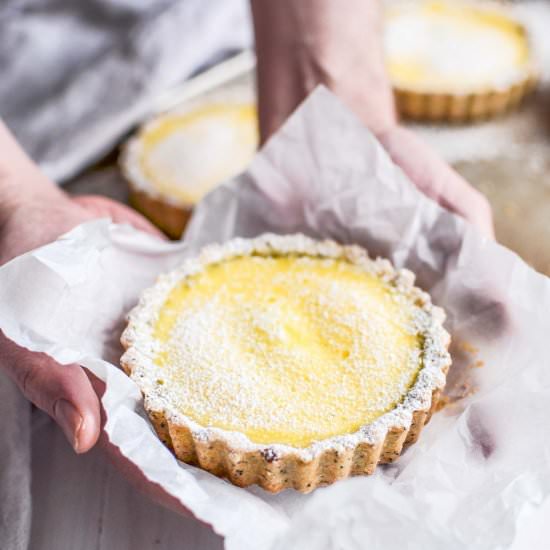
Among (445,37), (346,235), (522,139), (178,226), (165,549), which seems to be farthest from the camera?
(445,37)

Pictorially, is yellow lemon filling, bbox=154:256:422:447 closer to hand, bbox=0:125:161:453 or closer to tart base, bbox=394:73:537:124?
hand, bbox=0:125:161:453

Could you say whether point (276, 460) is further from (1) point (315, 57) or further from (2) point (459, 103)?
(2) point (459, 103)

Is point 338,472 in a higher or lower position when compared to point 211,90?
higher

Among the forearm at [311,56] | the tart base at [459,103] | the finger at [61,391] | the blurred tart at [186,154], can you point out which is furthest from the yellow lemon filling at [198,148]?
the finger at [61,391]

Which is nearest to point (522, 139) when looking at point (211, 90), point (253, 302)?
point (211, 90)

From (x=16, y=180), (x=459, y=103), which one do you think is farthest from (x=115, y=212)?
(x=459, y=103)

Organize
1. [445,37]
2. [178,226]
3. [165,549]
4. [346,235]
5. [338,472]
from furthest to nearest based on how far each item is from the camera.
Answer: [445,37]
[178,226]
[346,235]
[165,549]
[338,472]

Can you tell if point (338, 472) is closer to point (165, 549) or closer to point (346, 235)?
point (165, 549)

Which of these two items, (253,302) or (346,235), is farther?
(346,235)
